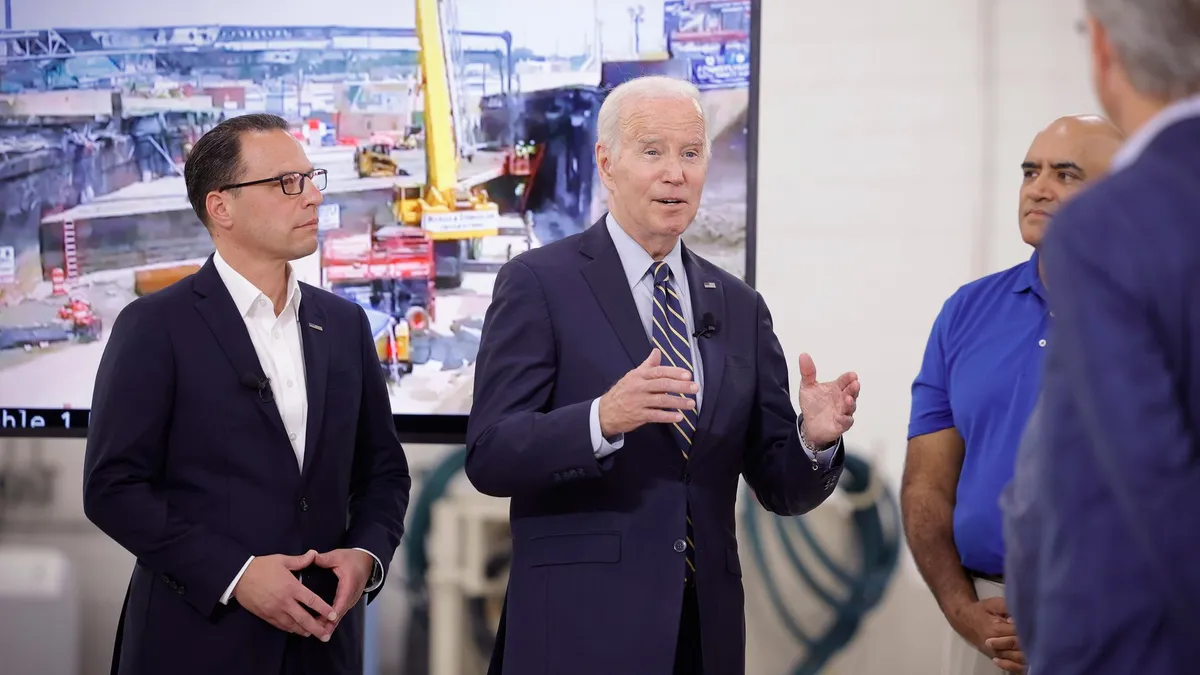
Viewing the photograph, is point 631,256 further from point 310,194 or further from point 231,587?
point 231,587

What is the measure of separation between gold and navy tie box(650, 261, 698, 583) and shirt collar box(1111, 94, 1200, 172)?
1.00 m

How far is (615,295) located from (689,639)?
2.05 feet

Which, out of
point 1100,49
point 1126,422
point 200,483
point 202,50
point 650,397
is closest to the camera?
point 1126,422

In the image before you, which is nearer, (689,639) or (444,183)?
(689,639)

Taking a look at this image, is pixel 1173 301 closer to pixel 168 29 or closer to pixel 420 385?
pixel 420 385

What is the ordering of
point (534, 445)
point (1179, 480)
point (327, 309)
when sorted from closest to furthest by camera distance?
point (1179, 480) → point (534, 445) → point (327, 309)

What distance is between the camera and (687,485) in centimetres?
203

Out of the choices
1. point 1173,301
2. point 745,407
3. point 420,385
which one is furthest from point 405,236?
point 1173,301

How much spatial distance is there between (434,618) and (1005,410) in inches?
77.7

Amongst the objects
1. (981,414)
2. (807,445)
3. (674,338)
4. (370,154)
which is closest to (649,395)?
(674,338)

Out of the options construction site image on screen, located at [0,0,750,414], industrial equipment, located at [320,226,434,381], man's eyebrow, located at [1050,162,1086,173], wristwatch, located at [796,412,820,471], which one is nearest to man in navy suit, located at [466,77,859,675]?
wristwatch, located at [796,412,820,471]

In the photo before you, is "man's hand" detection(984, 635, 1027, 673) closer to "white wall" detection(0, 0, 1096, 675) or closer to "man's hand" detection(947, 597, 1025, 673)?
"man's hand" detection(947, 597, 1025, 673)

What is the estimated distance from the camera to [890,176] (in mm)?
3326

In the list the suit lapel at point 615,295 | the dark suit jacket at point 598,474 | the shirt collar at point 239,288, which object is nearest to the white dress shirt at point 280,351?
the shirt collar at point 239,288
